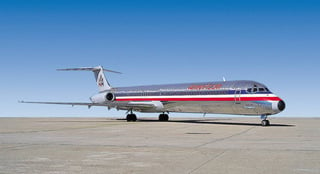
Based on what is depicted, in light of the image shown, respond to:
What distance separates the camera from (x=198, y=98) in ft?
97.5

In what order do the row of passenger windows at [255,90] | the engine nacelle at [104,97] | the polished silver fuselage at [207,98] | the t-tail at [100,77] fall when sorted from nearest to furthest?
the polished silver fuselage at [207,98], the row of passenger windows at [255,90], the engine nacelle at [104,97], the t-tail at [100,77]

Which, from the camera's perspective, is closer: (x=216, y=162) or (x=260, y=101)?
(x=216, y=162)

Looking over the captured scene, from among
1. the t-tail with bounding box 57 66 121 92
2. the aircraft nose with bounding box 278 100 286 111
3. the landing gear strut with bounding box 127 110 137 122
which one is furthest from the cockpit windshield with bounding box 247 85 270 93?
the t-tail with bounding box 57 66 121 92

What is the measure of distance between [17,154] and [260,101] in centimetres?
1855

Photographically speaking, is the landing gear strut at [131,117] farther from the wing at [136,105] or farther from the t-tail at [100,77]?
the t-tail at [100,77]

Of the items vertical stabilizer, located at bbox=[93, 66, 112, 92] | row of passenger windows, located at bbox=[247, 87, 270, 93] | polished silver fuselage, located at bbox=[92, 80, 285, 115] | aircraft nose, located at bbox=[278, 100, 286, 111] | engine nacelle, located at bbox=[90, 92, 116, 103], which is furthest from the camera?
vertical stabilizer, located at bbox=[93, 66, 112, 92]

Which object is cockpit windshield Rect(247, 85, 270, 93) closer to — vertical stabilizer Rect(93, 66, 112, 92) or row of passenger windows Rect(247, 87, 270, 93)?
row of passenger windows Rect(247, 87, 270, 93)

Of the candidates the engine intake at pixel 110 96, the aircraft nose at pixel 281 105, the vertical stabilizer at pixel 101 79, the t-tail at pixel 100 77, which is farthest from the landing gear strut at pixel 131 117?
the aircraft nose at pixel 281 105

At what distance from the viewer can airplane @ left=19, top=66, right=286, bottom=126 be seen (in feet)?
83.2

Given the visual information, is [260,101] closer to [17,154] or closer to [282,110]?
[282,110]

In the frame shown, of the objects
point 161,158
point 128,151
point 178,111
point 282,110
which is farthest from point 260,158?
point 178,111

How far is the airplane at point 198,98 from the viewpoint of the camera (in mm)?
25359

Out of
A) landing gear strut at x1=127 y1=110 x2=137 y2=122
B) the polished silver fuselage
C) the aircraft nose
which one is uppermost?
the polished silver fuselage

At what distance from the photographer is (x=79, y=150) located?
34.5ft
